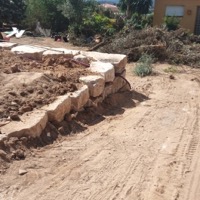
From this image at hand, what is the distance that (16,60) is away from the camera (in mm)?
5984

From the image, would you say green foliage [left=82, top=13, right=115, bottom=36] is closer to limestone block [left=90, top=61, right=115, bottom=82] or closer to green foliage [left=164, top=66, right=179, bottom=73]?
green foliage [left=164, top=66, right=179, bottom=73]

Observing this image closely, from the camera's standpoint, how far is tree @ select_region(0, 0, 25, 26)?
19.5 m

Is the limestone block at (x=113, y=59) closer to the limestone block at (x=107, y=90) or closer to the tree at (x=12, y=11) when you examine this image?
the limestone block at (x=107, y=90)

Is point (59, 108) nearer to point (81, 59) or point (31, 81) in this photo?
point (31, 81)

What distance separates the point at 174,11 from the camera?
69.4 feet

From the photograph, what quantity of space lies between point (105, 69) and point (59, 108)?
1.76 metres

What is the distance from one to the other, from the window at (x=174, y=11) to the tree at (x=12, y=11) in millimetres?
8134

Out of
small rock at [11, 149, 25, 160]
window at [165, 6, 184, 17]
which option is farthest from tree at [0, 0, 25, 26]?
small rock at [11, 149, 25, 160]

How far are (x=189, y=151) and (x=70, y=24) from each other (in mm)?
14932

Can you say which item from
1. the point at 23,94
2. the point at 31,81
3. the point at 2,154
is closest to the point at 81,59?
the point at 31,81

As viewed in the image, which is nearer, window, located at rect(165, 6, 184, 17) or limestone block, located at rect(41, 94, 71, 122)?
limestone block, located at rect(41, 94, 71, 122)

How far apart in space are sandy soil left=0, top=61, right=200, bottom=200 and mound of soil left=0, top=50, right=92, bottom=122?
1.89 ft

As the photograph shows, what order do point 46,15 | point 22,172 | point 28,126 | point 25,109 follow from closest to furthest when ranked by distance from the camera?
point 22,172, point 28,126, point 25,109, point 46,15

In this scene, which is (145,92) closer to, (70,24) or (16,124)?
(16,124)
